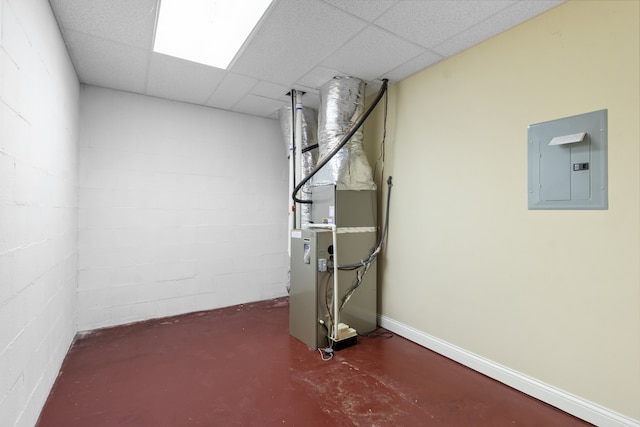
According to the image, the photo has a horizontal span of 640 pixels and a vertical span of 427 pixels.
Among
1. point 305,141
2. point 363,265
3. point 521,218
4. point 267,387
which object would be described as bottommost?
point 267,387

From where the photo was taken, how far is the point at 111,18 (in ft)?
6.98

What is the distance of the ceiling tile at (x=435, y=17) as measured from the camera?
196 cm

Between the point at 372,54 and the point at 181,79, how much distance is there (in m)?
1.91

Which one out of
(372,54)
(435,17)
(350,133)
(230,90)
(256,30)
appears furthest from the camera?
(230,90)

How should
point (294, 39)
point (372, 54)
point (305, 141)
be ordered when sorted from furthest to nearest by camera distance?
point (305, 141)
point (372, 54)
point (294, 39)

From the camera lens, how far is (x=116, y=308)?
10.9 feet

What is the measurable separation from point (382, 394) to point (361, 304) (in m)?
1.02

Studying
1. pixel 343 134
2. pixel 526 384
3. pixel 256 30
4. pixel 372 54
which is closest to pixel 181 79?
pixel 256 30

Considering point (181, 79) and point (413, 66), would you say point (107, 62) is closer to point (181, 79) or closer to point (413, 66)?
point (181, 79)

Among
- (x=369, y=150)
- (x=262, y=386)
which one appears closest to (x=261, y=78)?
(x=369, y=150)

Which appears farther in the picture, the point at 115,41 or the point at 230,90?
the point at 230,90

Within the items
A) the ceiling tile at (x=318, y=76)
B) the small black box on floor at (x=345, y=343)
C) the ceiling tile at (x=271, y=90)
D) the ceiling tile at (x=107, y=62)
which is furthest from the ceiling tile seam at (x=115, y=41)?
the small black box on floor at (x=345, y=343)

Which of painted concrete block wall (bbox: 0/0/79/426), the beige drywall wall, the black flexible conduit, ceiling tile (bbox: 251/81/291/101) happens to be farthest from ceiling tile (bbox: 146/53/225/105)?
the beige drywall wall

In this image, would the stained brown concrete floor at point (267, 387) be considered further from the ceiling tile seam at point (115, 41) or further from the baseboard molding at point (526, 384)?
the ceiling tile seam at point (115, 41)
